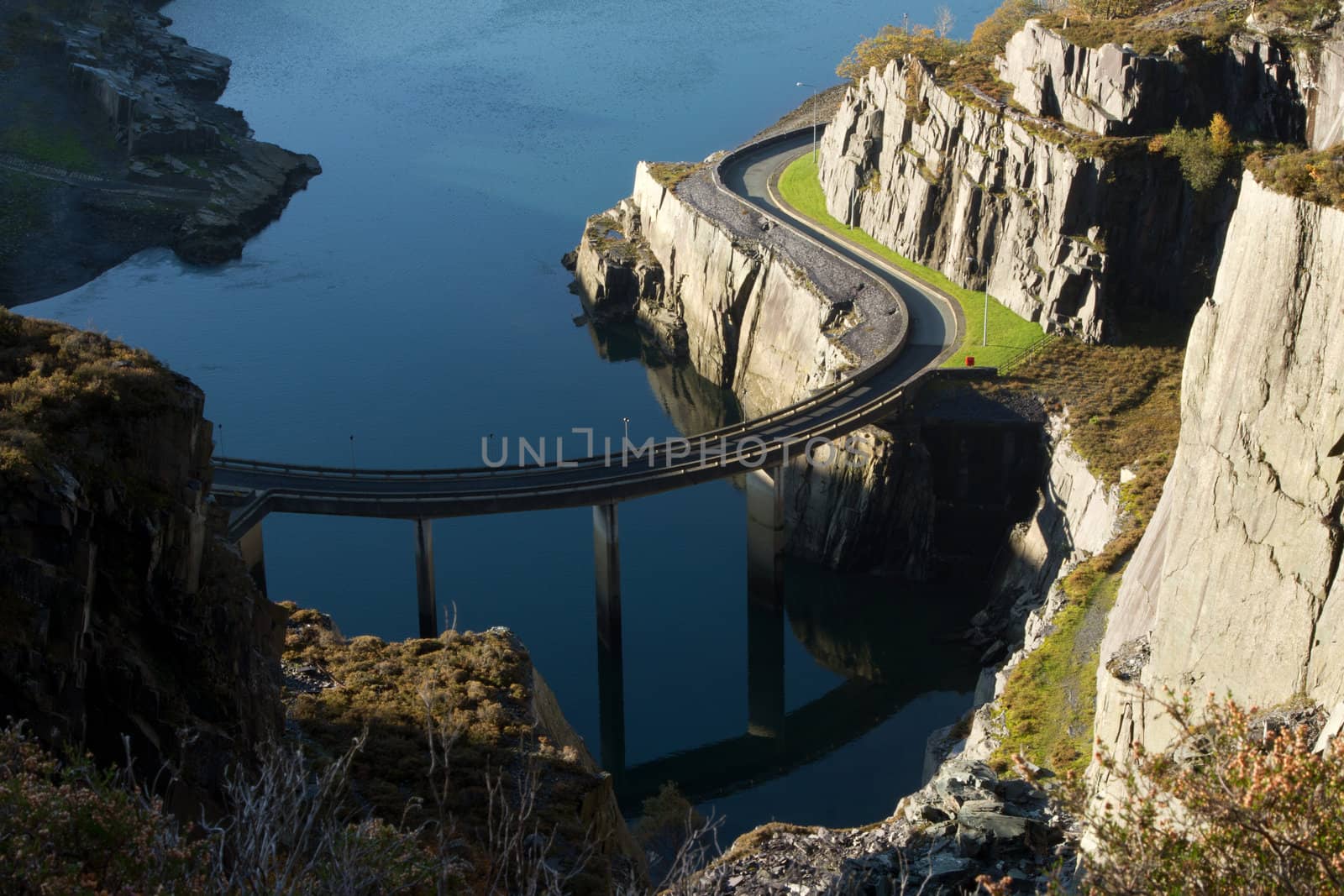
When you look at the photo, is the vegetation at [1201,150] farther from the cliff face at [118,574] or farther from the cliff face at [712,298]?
the cliff face at [118,574]

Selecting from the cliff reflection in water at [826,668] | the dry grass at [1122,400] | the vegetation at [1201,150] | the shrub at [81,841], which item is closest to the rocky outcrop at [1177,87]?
the vegetation at [1201,150]

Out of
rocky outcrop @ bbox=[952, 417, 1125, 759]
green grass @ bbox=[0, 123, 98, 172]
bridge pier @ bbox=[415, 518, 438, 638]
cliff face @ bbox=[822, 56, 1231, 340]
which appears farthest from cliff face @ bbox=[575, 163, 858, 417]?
green grass @ bbox=[0, 123, 98, 172]

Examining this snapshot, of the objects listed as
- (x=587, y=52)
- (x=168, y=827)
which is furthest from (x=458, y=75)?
(x=168, y=827)

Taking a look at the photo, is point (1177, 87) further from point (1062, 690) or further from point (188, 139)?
point (188, 139)

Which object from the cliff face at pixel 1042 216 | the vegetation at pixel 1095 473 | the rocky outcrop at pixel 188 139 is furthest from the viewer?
the rocky outcrop at pixel 188 139

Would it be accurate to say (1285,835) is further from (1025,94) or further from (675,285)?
(675,285)
